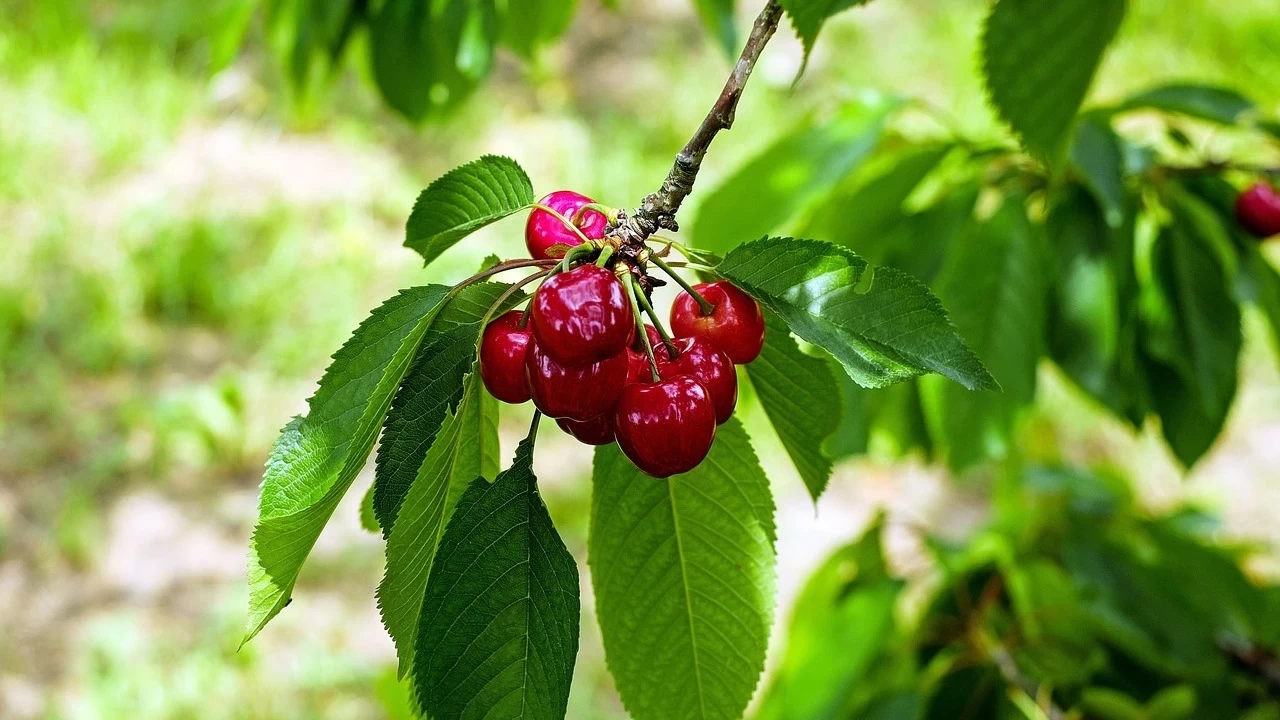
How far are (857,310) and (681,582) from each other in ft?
0.74

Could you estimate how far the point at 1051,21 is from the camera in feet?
3.00

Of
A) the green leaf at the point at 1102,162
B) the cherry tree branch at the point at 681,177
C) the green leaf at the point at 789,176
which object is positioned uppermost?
the green leaf at the point at 789,176

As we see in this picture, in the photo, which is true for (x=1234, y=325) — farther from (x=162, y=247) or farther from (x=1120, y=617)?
(x=162, y=247)

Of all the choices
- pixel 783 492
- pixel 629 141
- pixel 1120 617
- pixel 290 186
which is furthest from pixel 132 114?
pixel 1120 617

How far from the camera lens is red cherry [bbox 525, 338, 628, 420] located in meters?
0.54

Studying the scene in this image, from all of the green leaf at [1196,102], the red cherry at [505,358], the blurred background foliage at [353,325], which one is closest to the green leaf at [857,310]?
the red cherry at [505,358]

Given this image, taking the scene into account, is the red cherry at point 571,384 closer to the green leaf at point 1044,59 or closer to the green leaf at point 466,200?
the green leaf at point 466,200

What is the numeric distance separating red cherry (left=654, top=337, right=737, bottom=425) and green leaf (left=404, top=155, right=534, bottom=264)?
0.12 m

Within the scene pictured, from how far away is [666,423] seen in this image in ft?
1.77

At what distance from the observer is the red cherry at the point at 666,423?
542mm

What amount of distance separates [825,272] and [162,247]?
135 inches

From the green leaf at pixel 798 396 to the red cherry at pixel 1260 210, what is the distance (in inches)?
32.2

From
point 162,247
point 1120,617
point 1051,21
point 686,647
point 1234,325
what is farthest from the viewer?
point 162,247

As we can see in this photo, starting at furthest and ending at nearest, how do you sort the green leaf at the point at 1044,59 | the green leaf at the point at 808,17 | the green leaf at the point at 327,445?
the green leaf at the point at 1044,59 < the green leaf at the point at 808,17 < the green leaf at the point at 327,445
